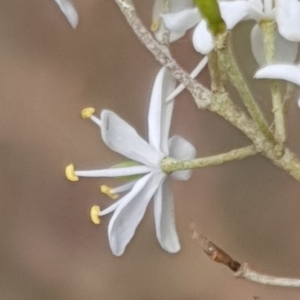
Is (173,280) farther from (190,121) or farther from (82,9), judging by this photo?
(82,9)

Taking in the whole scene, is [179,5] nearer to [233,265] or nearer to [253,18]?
[253,18]

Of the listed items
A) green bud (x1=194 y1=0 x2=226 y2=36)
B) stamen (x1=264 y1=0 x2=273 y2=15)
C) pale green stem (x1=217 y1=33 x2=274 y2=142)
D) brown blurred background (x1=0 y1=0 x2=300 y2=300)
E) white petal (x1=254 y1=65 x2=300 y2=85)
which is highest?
brown blurred background (x1=0 y1=0 x2=300 y2=300)

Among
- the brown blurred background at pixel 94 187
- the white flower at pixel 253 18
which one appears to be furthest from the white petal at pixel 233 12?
the brown blurred background at pixel 94 187

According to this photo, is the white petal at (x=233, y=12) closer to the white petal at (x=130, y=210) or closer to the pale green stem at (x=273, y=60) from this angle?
the pale green stem at (x=273, y=60)

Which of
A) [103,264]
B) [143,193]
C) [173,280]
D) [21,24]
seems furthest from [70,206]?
[143,193]

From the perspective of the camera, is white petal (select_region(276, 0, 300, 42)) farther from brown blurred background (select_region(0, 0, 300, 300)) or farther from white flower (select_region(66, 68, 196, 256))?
brown blurred background (select_region(0, 0, 300, 300))

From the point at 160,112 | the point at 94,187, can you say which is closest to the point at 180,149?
the point at 160,112

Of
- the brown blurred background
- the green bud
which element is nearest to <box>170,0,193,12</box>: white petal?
the green bud
